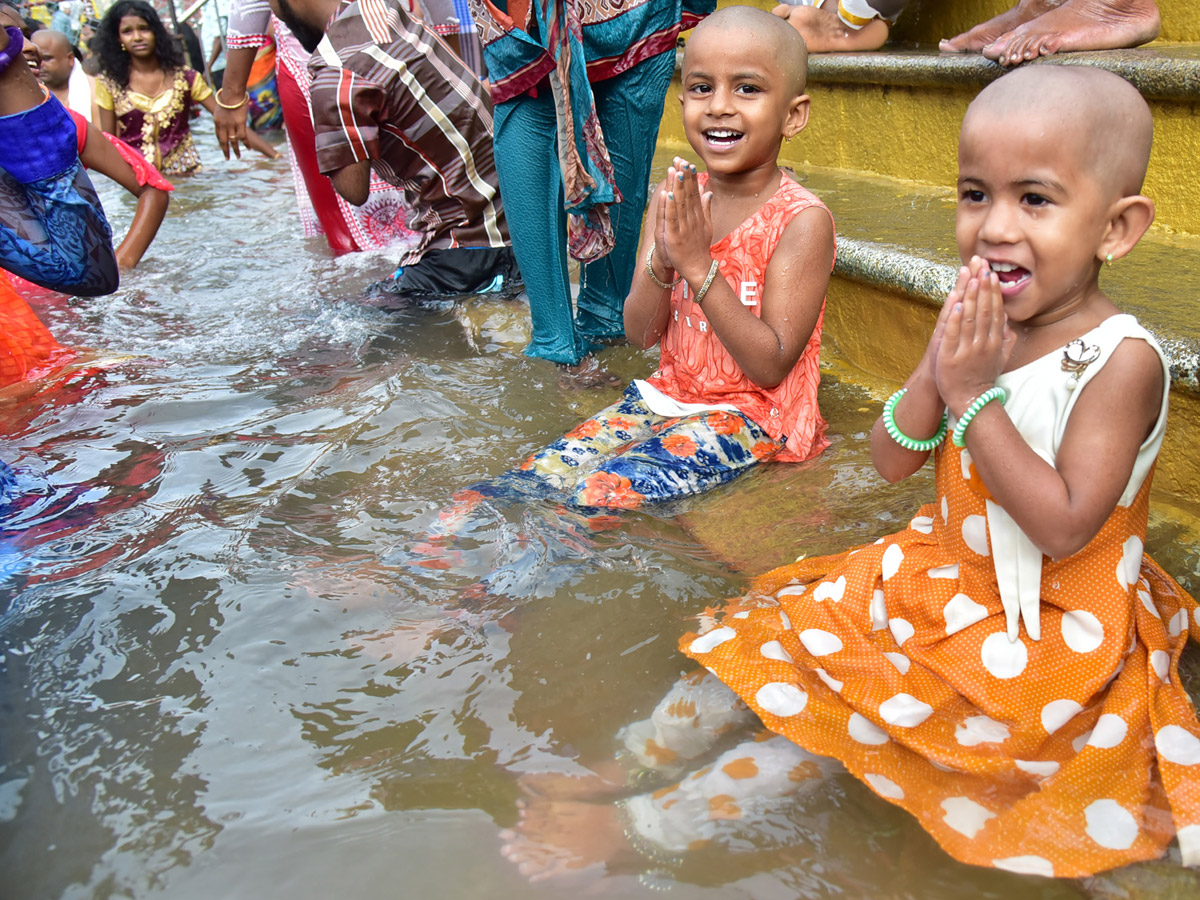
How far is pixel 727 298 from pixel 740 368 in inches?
10.7

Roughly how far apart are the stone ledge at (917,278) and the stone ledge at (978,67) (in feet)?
1.85

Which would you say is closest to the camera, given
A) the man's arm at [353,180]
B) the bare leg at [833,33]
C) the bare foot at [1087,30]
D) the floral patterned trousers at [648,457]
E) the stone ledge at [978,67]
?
the floral patterned trousers at [648,457]

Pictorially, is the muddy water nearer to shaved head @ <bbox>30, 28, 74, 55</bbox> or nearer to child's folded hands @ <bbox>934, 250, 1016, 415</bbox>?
child's folded hands @ <bbox>934, 250, 1016, 415</bbox>

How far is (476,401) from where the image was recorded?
310 centimetres

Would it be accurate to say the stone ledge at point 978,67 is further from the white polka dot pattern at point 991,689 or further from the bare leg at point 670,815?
the bare leg at point 670,815

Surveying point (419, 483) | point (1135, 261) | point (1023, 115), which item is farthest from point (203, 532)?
point (1135, 261)

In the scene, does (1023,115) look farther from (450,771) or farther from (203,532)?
(203,532)

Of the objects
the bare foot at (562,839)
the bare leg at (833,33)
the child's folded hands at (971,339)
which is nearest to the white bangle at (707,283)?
the child's folded hands at (971,339)

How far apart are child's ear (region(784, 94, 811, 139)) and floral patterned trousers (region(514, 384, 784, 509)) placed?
0.68 meters

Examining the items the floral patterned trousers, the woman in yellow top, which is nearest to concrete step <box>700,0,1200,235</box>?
the floral patterned trousers

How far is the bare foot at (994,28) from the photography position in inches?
136

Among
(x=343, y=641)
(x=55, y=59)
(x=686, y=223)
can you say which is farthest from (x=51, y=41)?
(x=343, y=641)

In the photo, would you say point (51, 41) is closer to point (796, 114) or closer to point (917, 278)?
point (796, 114)

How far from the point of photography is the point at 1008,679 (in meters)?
1.49
